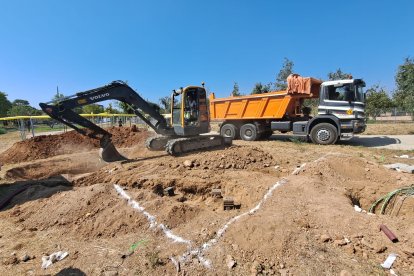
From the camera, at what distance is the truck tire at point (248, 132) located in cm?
1374

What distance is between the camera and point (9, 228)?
4465mm

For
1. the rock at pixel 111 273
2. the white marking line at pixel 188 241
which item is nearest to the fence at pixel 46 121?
the white marking line at pixel 188 241

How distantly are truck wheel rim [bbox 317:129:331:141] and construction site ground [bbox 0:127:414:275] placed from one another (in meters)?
4.83

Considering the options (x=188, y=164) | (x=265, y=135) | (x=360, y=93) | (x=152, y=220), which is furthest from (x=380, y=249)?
(x=265, y=135)

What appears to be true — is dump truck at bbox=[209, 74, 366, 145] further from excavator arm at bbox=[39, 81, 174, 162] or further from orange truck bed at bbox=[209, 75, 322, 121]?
excavator arm at bbox=[39, 81, 174, 162]

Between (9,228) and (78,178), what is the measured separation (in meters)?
2.77

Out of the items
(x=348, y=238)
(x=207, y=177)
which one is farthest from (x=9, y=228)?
(x=348, y=238)

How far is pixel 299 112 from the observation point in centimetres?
1291

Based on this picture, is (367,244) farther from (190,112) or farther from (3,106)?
(3,106)

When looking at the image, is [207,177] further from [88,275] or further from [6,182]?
[6,182]

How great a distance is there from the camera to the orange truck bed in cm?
1202

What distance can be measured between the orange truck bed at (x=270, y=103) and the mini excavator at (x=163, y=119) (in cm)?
374

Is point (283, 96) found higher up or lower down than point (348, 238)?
higher up

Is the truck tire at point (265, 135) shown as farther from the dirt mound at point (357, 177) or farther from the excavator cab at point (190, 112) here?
the dirt mound at point (357, 177)
